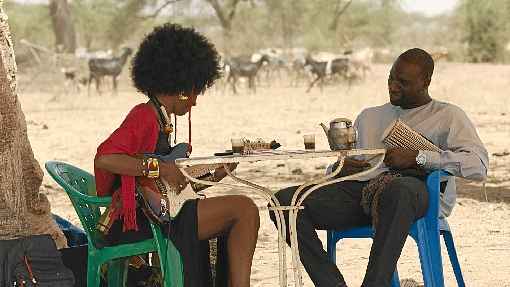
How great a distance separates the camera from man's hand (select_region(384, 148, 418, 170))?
4.14 meters

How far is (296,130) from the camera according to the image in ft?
46.0

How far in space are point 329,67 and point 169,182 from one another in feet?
65.7

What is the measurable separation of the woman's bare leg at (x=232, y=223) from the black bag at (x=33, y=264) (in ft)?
1.86

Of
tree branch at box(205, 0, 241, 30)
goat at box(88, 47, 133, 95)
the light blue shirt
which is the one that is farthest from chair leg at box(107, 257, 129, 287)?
tree branch at box(205, 0, 241, 30)

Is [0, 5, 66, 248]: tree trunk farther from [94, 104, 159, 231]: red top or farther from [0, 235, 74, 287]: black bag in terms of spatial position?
[94, 104, 159, 231]: red top

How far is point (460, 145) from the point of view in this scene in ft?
13.9

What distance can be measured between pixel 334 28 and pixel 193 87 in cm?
3580

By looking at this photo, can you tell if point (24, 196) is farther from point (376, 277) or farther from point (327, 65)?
point (327, 65)

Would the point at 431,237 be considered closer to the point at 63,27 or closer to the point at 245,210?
the point at 245,210

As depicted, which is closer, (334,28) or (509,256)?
(509,256)

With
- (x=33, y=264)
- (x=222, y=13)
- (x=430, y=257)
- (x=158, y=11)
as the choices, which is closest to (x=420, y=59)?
(x=430, y=257)

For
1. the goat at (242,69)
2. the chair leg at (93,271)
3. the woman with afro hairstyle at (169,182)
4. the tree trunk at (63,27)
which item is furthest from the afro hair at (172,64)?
the tree trunk at (63,27)

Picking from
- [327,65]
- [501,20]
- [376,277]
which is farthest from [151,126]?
[501,20]

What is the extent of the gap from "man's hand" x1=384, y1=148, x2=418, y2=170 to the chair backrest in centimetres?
117
